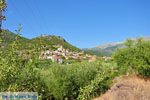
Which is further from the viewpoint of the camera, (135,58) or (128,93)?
(135,58)

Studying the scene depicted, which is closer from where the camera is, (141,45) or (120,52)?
(141,45)

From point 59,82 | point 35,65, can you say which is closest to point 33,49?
point 35,65

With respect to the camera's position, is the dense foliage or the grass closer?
the grass

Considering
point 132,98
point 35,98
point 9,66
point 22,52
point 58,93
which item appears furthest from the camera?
point 58,93

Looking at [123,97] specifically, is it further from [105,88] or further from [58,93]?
[105,88]

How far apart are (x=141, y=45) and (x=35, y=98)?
18.9 meters

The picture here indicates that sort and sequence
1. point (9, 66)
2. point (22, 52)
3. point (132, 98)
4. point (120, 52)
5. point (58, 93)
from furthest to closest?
point (120, 52) < point (58, 93) < point (132, 98) < point (22, 52) < point (9, 66)

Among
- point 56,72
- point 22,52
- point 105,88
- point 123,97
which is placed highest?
point 22,52

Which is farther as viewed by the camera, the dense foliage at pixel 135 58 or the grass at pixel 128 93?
the dense foliage at pixel 135 58

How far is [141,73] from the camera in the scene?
17.8 metres

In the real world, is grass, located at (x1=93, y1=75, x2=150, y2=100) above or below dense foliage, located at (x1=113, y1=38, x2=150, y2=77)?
below

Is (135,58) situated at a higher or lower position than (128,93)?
higher

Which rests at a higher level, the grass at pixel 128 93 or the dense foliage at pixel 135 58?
the dense foliage at pixel 135 58

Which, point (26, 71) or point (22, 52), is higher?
point (22, 52)
